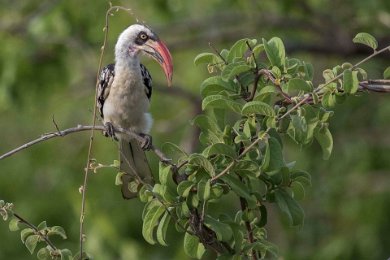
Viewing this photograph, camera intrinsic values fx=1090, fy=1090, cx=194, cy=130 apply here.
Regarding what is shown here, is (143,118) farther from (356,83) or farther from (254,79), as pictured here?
(356,83)

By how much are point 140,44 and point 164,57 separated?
1.63 feet

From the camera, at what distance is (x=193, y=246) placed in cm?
350

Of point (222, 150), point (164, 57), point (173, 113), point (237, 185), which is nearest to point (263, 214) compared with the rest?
point (237, 185)

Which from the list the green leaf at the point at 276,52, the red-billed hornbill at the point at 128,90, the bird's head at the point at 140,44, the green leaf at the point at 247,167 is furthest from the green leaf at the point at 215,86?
the red-billed hornbill at the point at 128,90

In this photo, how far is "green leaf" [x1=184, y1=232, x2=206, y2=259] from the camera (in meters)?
3.49

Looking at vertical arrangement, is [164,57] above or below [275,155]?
above

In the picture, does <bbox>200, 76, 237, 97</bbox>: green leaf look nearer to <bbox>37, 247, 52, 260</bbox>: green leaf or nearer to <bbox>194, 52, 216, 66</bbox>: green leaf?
<bbox>194, 52, 216, 66</bbox>: green leaf

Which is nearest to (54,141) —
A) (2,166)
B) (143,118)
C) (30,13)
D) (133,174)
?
(2,166)

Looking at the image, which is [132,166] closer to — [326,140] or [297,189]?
[297,189]

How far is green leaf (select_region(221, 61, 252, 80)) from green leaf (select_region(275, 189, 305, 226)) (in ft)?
1.33

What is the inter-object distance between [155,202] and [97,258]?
16.0 ft

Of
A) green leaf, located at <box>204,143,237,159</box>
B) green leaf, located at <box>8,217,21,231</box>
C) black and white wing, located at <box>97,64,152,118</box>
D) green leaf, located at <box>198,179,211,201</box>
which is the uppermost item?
black and white wing, located at <box>97,64,152,118</box>

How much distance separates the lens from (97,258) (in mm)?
8258

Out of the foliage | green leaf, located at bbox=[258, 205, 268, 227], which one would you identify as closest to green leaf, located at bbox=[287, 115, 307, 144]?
the foliage
